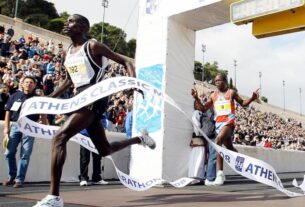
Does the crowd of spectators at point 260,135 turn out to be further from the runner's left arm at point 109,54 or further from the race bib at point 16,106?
the runner's left arm at point 109,54

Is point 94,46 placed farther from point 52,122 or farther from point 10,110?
point 52,122

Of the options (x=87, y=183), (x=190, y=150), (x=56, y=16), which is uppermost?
(x=56, y=16)

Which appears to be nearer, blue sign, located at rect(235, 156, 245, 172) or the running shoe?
the running shoe

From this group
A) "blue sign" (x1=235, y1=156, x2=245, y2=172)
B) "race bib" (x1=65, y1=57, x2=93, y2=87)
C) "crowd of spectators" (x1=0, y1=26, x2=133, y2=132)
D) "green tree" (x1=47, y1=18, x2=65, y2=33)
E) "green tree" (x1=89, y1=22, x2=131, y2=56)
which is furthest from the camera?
"green tree" (x1=89, y1=22, x2=131, y2=56)

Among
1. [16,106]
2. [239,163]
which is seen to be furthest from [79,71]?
[16,106]

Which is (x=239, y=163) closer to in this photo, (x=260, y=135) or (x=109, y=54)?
(x=109, y=54)

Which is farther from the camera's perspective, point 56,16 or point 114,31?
point 114,31

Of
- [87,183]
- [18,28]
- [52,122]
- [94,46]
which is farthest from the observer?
[18,28]

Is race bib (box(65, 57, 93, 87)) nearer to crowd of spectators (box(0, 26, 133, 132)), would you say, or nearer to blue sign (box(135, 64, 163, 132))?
blue sign (box(135, 64, 163, 132))

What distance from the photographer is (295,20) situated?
25.1 ft

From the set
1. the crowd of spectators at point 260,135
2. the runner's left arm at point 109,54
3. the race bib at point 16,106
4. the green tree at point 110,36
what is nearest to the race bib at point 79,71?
the runner's left arm at point 109,54

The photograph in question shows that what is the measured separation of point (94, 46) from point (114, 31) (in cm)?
7459

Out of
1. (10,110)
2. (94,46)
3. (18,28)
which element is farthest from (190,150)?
(18,28)

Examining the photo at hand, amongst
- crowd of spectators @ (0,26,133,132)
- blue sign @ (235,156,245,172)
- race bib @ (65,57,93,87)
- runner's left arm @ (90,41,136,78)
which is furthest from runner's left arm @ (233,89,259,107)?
crowd of spectators @ (0,26,133,132)
